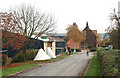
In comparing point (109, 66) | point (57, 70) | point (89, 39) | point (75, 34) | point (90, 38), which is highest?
point (75, 34)

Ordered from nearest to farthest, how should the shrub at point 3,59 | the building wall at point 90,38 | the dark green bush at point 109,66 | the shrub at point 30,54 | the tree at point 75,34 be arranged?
the dark green bush at point 109,66
the shrub at point 3,59
the shrub at point 30,54
the tree at point 75,34
the building wall at point 90,38

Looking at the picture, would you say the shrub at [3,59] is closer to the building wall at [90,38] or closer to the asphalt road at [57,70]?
the asphalt road at [57,70]

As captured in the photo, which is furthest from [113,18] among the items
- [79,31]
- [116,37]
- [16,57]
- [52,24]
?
[79,31]

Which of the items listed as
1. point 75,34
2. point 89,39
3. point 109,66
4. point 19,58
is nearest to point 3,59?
point 19,58

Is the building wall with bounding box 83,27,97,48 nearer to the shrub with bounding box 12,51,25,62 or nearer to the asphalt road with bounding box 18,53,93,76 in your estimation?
the shrub with bounding box 12,51,25,62

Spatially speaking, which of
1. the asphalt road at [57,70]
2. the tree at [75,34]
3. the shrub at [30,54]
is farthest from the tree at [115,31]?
the tree at [75,34]

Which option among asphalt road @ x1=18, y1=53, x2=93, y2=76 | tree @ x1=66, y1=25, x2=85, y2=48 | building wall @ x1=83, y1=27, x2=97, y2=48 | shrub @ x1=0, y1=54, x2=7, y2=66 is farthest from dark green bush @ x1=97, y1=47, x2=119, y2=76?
building wall @ x1=83, y1=27, x2=97, y2=48

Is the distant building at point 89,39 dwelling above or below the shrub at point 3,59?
above

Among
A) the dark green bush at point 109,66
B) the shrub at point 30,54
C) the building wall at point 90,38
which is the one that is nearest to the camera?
the dark green bush at point 109,66

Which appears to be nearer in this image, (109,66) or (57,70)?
(109,66)

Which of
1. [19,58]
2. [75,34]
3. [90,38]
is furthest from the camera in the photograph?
[90,38]

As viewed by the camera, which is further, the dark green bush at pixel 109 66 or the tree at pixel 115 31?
the tree at pixel 115 31

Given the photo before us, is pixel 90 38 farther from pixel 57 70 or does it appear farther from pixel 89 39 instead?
pixel 57 70

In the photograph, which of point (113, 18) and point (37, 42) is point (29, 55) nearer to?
point (37, 42)
